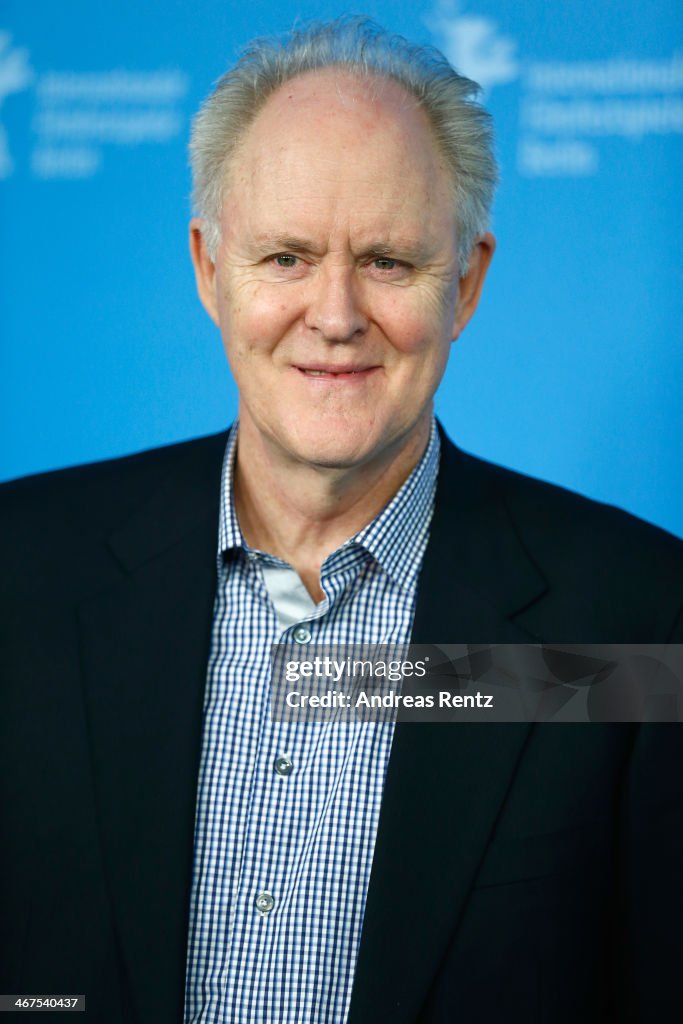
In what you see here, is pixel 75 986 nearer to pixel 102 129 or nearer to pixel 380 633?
pixel 380 633

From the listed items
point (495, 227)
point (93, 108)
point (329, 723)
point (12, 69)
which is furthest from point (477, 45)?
point (329, 723)

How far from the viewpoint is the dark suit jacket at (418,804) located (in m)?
1.60

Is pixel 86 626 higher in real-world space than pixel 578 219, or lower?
lower

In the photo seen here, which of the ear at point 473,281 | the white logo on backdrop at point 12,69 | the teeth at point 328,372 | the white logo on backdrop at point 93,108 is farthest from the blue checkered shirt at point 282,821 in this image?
the white logo on backdrop at point 12,69

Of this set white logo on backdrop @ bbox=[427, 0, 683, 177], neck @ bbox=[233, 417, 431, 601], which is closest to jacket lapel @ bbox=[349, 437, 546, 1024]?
neck @ bbox=[233, 417, 431, 601]

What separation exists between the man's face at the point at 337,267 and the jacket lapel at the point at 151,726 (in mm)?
243

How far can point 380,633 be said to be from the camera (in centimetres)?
175

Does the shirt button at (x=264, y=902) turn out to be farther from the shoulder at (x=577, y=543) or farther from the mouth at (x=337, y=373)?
the mouth at (x=337, y=373)

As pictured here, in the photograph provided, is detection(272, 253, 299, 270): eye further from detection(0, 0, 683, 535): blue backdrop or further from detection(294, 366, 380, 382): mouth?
detection(0, 0, 683, 535): blue backdrop

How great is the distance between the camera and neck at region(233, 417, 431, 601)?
1.79m

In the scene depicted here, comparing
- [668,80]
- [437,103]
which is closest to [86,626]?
[437,103]

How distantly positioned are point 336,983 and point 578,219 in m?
1.59

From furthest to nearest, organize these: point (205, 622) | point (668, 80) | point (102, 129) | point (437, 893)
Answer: point (102, 129), point (668, 80), point (205, 622), point (437, 893)

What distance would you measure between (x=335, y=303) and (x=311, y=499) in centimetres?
29
